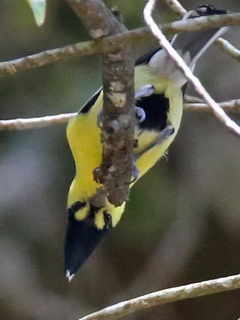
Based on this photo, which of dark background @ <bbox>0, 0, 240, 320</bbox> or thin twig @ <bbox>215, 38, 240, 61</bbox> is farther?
dark background @ <bbox>0, 0, 240, 320</bbox>

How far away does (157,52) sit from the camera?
5.29 ft

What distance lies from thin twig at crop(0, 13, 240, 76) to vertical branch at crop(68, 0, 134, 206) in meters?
0.01

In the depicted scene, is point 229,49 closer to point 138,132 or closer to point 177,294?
point 138,132

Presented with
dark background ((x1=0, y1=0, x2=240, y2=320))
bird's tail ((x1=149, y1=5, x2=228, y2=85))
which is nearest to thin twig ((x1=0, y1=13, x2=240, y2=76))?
bird's tail ((x1=149, y1=5, x2=228, y2=85))

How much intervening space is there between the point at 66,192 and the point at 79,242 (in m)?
1.20

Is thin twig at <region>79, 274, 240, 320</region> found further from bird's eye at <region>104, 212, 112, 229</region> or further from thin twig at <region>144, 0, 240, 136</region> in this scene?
bird's eye at <region>104, 212, 112, 229</region>

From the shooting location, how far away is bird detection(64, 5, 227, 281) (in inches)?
60.1

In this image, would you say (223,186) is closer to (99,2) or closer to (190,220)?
(190,220)

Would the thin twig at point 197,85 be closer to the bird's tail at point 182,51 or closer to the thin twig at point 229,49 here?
the thin twig at point 229,49

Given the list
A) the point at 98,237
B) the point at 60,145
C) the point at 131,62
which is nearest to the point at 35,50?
the point at 60,145

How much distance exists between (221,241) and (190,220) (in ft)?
0.73

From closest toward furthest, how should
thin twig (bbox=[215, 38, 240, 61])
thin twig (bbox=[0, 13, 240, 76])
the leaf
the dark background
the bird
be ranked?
the leaf < thin twig (bbox=[0, 13, 240, 76]) < thin twig (bbox=[215, 38, 240, 61]) < the bird < the dark background

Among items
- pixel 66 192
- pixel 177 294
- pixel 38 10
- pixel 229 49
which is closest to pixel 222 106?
pixel 229 49

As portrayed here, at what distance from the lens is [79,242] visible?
63.2 inches
